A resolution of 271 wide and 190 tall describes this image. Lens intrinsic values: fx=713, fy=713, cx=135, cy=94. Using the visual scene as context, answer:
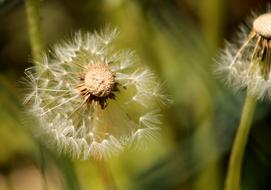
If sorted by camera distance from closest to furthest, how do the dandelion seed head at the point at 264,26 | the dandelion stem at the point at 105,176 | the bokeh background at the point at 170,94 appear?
the dandelion seed head at the point at 264,26, the dandelion stem at the point at 105,176, the bokeh background at the point at 170,94

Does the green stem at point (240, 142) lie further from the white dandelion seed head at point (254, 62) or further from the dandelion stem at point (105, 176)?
the dandelion stem at point (105, 176)

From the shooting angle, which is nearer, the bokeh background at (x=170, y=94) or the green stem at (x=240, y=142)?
the green stem at (x=240, y=142)

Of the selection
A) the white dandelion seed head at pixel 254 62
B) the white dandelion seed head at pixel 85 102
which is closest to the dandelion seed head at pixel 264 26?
the white dandelion seed head at pixel 254 62

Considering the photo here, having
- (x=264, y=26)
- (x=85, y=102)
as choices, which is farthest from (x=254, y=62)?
(x=85, y=102)

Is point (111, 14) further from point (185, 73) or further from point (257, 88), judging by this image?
point (257, 88)

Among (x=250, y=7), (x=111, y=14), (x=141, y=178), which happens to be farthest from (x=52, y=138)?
(x=250, y=7)

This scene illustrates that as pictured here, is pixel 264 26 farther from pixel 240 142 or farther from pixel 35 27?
pixel 35 27
